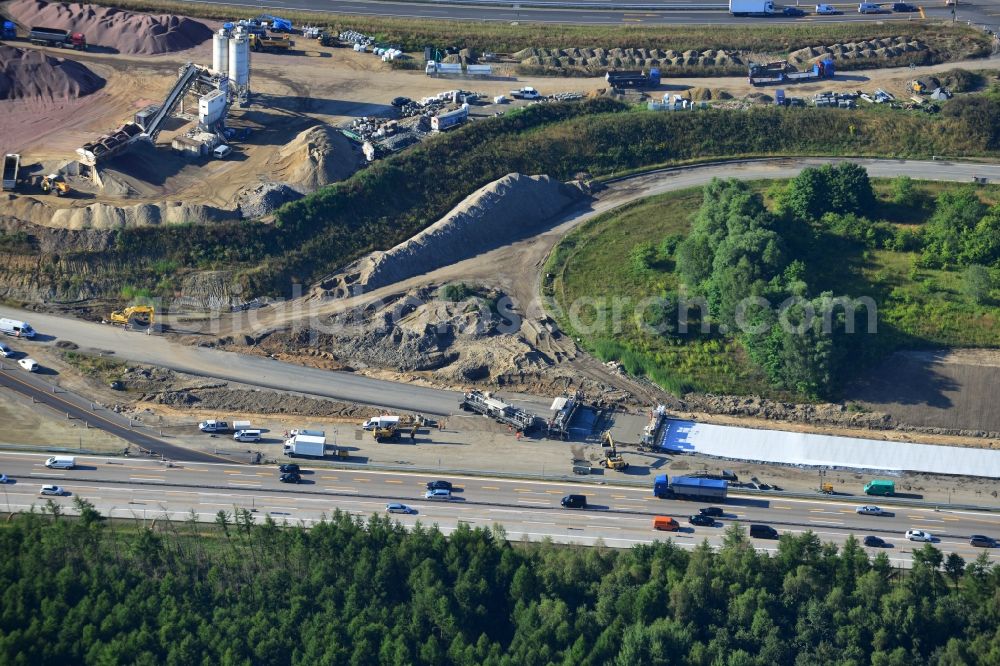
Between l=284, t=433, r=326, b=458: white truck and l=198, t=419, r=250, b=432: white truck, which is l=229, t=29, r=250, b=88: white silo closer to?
l=198, t=419, r=250, b=432: white truck

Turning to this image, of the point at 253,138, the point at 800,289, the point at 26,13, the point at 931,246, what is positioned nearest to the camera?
the point at 800,289

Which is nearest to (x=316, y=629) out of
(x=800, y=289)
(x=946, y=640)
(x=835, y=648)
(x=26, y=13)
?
(x=835, y=648)

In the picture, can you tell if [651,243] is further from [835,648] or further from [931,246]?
[835,648]

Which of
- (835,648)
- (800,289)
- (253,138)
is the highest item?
(253,138)

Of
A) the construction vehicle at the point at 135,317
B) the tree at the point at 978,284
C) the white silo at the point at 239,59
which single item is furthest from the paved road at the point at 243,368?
the tree at the point at 978,284

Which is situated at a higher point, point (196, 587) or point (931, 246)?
point (931, 246)

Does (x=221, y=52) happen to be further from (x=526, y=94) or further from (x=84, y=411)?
(x=84, y=411)
